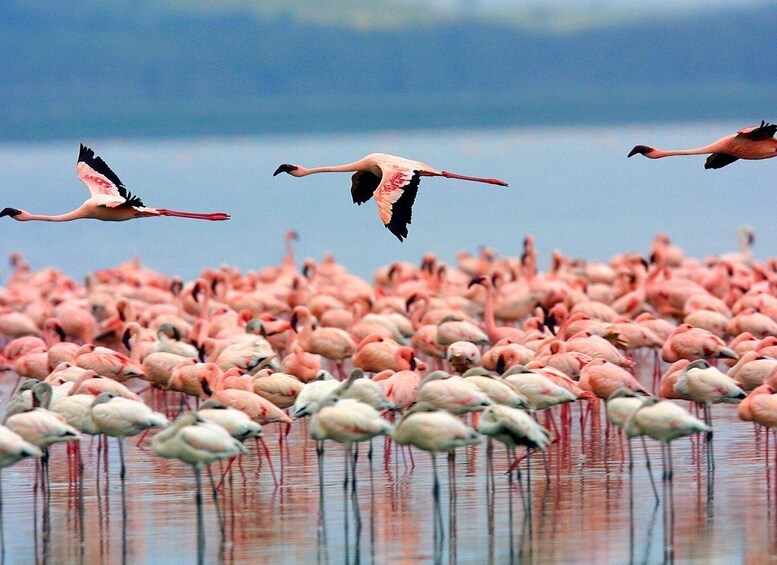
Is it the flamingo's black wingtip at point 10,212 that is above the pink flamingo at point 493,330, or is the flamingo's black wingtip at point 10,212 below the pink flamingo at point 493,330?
above

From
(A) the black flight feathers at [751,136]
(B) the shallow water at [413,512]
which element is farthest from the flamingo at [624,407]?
(A) the black flight feathers at [751,136]

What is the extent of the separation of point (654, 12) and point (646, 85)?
1062 inches

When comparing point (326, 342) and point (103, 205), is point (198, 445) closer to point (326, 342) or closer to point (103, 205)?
point (103, 205)

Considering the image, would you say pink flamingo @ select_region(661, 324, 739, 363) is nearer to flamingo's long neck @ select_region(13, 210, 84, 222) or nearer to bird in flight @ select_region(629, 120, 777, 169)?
bird in flight @ select_region(629, 120, 777, 169)

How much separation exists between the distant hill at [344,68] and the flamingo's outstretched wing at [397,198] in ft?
354

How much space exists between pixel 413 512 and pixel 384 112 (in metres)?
115

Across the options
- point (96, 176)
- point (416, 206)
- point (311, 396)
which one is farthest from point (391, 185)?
point (416, 206)

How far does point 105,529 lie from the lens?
929 centimetres

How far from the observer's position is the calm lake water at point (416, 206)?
35438mm

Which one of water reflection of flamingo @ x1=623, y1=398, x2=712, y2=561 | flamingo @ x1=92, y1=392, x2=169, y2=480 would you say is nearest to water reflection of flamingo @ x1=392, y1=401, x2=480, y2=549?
water reflection of flamingo @ x1=623, y1=398, x2=712, y2=561

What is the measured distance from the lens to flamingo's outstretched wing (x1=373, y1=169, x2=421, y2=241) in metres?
11.3

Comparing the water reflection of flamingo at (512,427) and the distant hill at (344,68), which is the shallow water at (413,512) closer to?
the water reflection of flamingo at (512,427)

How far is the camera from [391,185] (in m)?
11.9

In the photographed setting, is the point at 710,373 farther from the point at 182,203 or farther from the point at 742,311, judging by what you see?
the point at 182,203
